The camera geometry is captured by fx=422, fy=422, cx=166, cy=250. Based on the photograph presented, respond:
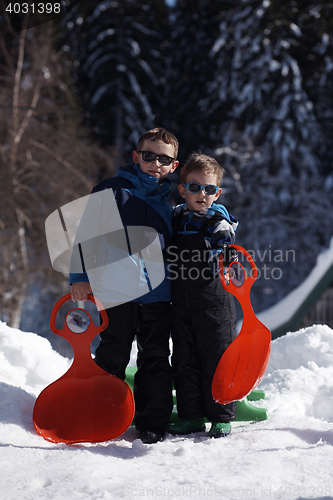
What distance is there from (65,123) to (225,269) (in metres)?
8.61

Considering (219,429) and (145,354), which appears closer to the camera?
(219,429)

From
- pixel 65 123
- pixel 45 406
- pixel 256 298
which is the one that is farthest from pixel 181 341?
pixel 256 298

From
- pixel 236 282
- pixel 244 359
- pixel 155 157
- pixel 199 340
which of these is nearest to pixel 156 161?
pixel 155 157

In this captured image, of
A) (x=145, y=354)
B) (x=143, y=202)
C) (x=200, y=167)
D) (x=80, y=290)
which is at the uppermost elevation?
(x=200, y=167)

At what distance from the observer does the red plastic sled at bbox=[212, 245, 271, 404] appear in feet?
5.72

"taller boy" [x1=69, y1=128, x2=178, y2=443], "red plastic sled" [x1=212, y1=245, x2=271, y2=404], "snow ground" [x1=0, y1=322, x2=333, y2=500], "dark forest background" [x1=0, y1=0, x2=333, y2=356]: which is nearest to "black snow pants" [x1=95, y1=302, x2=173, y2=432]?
"taller boy" [x1=69, y1=128, x2=178, y2=443]

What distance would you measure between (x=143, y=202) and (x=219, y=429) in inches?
42.1

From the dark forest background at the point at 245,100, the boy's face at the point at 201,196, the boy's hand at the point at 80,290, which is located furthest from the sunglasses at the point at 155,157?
the dark forest background at the point at 245,100

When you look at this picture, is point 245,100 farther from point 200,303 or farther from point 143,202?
point 200,303

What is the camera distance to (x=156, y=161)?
1951mm

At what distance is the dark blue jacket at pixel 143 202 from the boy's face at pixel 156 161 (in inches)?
1.1

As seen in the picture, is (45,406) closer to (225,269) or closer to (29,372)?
(29,372)

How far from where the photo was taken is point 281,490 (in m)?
1.24

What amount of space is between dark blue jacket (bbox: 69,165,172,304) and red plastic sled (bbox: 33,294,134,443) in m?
0.31
